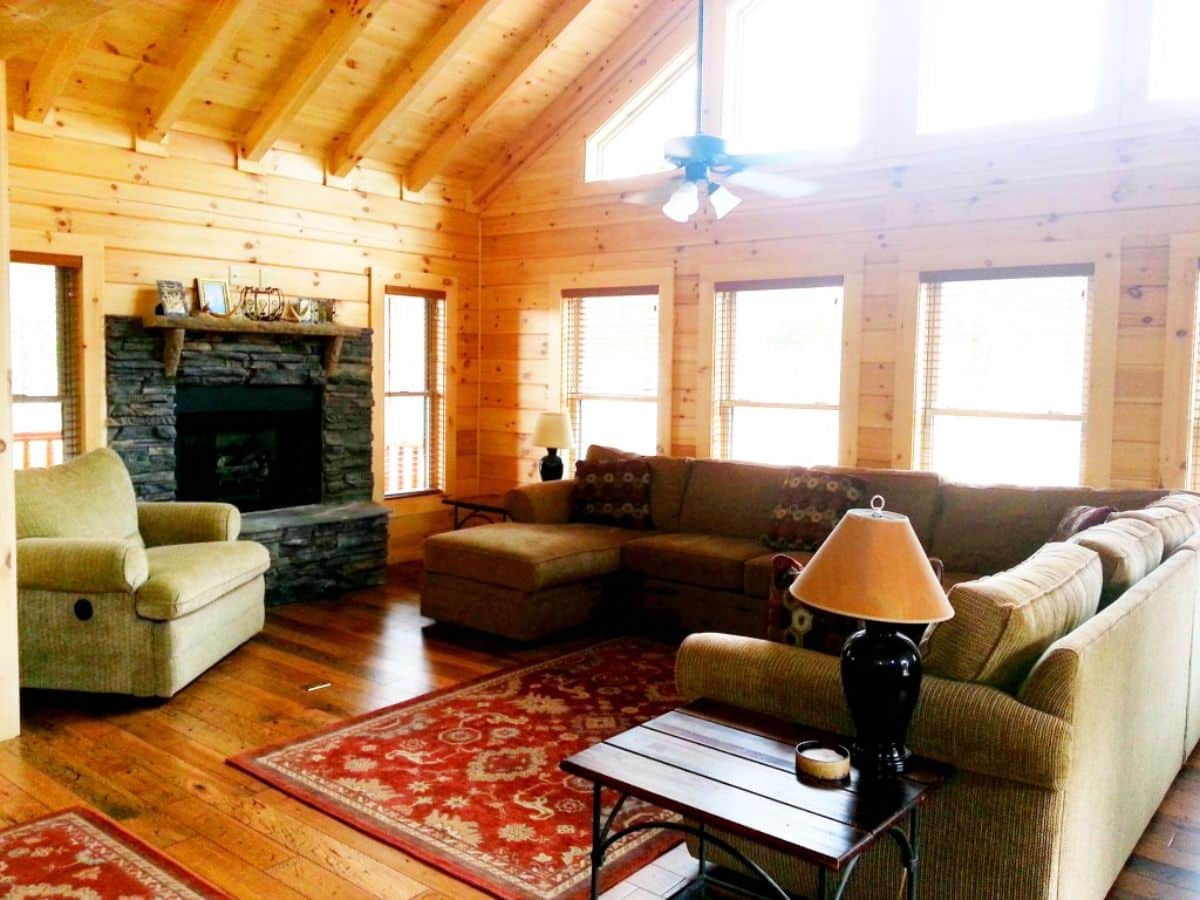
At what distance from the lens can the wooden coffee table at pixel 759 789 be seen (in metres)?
1.99

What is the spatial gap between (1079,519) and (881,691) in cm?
235

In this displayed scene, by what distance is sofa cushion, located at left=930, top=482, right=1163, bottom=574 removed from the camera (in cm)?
461

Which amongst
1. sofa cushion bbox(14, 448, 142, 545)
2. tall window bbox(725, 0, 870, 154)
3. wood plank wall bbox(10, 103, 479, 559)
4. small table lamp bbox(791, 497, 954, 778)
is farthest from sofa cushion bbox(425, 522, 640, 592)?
small table lamp bbox(791, 497, 954, 778)

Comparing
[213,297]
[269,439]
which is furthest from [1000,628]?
[269,439]

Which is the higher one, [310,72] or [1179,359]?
[310,72]

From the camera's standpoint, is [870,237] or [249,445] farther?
[249,445]

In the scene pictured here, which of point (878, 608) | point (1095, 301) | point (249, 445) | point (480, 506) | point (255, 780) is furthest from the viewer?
point (480, 506)

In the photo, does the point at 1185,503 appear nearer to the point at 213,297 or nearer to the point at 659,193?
the point at 659,193

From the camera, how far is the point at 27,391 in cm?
521

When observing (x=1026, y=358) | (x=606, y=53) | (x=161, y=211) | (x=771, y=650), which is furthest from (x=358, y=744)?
→ (x=606, y=53)

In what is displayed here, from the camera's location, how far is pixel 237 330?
18.9ft

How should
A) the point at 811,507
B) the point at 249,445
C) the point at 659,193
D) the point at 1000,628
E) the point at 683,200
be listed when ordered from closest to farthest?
1. the point at 1000,628
2. the point at 683,200
3. the point at 659,193
4. the point at 811,507
5. the point at 249,445

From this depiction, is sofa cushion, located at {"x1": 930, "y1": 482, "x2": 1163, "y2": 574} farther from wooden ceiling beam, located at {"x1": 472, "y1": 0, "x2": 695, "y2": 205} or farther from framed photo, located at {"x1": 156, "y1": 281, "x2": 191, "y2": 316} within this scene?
framed photo, located at {"x1": 156, "y1": 281, "x2": 191, "y2": 316}

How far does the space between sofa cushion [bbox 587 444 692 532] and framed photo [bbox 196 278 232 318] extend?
105 inches
